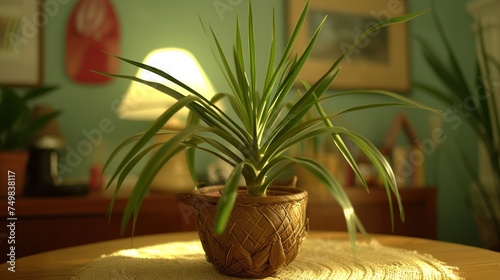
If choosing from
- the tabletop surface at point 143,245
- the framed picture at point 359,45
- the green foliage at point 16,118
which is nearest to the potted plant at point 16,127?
the green foliage at point 16,118

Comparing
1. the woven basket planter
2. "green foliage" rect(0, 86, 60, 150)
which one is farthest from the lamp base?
Result: the woven basket planter

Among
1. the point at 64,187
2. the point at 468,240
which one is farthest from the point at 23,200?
the point at 468,240

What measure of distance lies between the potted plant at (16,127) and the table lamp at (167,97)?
36cm

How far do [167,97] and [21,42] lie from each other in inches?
33.2

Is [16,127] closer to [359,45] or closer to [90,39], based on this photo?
[90,39]

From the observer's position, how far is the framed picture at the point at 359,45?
2.49 meters

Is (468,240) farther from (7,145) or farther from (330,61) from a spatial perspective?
(7,145)

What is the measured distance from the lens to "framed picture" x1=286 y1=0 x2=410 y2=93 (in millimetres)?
2492

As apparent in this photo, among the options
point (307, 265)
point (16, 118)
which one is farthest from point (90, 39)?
point (307, 265)

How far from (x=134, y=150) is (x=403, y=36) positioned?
2464 millimetres

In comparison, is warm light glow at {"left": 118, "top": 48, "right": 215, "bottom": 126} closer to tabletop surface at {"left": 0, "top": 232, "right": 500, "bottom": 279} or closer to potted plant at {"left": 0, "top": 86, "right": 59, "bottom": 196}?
potted plant at {"left": 0, "top": 86, "right": 59, "bottom": 196}

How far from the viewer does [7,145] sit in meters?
1.78

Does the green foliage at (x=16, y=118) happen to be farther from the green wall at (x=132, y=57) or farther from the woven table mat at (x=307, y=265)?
the woven table mat at (x=307, y=265)

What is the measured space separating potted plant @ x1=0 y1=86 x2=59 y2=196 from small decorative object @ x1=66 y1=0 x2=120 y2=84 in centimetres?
35
